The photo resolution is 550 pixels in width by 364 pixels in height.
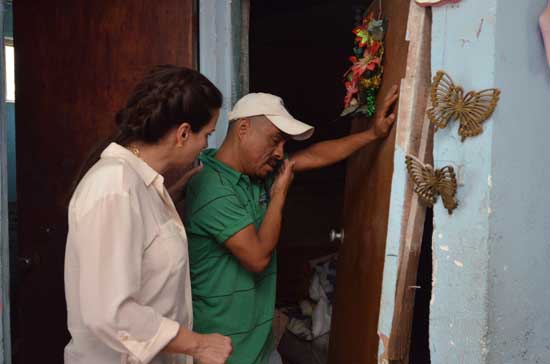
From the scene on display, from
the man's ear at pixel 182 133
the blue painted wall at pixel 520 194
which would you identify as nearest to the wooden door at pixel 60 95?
the man's ear at pixel 182 133

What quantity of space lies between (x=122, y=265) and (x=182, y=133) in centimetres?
43

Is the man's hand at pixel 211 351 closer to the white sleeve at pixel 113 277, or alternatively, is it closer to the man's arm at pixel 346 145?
the white sleeve at pixel 113 277

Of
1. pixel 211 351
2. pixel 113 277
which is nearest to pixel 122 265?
pixel 113 277

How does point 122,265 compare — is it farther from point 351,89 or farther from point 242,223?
point 351,89

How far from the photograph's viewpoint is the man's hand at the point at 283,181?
188 cm

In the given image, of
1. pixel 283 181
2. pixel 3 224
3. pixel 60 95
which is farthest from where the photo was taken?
pixel 60 95

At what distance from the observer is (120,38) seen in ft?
7.84

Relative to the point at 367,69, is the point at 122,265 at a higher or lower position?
lower

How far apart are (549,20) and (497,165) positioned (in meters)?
0.38

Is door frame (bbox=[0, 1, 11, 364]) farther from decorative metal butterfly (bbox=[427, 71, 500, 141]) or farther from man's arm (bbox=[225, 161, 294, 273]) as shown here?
decorative metal butterfly (bbox=[427, 71, 500, 141])

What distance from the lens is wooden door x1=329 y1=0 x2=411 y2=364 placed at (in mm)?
1714

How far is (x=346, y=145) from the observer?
2039 millimetres

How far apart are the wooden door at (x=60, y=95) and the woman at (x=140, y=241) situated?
0.82m

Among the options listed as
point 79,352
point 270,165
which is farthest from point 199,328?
point 270,165
